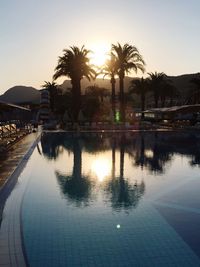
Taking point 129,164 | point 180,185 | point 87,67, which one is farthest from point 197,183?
point 87,67

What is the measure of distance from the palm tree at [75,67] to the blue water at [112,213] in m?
25.4

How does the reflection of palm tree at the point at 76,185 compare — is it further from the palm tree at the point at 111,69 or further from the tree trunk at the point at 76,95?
the palm tree at the point at 111,69

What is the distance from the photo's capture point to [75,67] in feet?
133

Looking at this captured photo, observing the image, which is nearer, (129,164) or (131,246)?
(131,246)

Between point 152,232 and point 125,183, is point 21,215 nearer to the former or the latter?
point 152,232

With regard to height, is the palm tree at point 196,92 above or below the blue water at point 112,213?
above

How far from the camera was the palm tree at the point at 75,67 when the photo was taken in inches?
1604

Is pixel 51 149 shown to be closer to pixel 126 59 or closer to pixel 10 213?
pixel 10 213

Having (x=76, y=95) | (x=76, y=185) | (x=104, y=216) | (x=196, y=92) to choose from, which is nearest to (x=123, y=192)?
(x=76, y=185)

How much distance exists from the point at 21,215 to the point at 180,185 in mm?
5371

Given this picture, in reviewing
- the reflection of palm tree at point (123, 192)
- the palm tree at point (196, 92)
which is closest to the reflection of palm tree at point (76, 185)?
the reflection of palm tree at point (123, 192)

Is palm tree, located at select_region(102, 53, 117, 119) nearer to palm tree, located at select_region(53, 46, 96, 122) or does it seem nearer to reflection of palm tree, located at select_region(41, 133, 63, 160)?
palm tree, located at select_region(53, 46, 96, 122)

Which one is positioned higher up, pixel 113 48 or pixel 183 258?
pixel 113 48

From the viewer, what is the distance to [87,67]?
41.7 m
